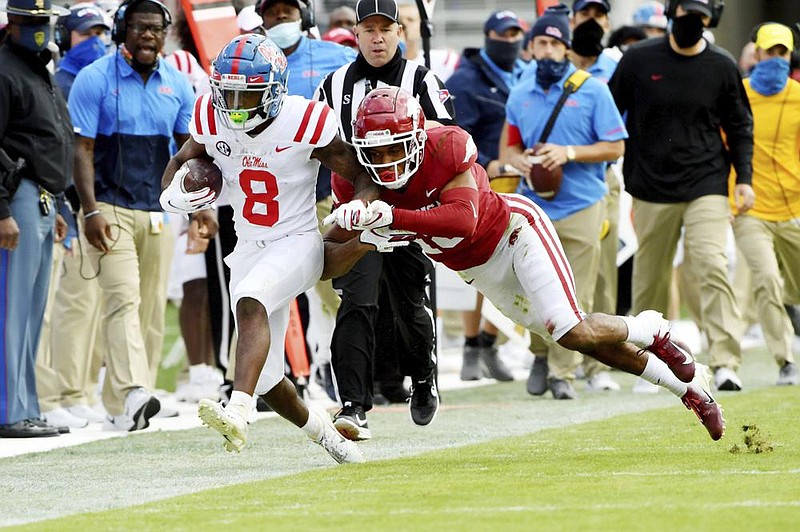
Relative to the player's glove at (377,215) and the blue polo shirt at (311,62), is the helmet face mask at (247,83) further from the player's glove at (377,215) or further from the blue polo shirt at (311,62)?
the blue polo shirt at (311,62)

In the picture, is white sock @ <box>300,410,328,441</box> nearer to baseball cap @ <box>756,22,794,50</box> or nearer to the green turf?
the green turf

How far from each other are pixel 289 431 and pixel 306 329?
2.33 metres

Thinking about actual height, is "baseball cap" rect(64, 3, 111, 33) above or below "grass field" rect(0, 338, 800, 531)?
above

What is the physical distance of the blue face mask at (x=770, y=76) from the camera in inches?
410

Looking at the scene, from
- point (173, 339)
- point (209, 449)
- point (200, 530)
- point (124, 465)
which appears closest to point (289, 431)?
point (209, 449)

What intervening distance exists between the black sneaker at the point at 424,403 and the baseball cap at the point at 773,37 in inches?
161

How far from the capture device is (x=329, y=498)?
5.24 meters

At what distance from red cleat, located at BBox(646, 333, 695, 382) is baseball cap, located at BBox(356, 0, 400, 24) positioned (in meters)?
2.07

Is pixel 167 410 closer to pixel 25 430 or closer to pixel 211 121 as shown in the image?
pixel 25 430

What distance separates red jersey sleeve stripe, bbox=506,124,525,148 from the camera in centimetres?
996

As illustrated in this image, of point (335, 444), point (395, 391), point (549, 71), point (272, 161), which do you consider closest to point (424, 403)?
point (395, 391)

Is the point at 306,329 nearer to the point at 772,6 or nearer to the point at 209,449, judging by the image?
the point at 209,449

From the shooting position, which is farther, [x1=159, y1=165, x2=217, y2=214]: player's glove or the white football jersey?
the white football jersey

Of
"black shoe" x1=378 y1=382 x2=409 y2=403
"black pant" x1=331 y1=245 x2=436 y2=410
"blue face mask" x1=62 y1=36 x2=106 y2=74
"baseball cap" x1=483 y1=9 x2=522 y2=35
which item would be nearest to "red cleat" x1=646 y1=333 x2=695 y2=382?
"black pant" x1=331 y1=245 x2=436 y2=410
